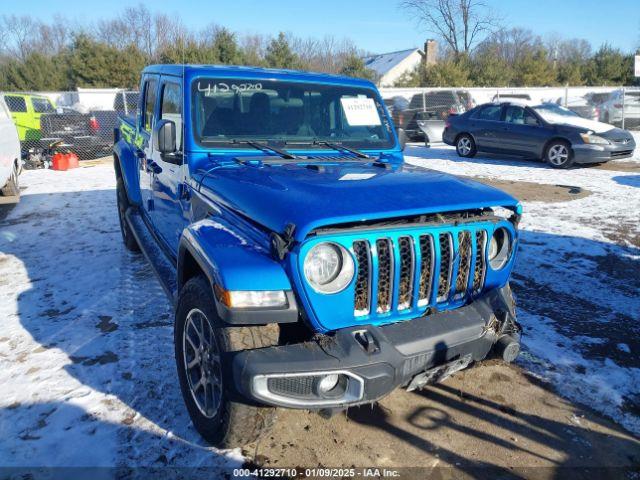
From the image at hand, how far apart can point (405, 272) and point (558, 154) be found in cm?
1072

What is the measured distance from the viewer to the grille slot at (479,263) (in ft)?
9.21

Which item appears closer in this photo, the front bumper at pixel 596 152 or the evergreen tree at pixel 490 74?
the front bumper at pixel 596 152

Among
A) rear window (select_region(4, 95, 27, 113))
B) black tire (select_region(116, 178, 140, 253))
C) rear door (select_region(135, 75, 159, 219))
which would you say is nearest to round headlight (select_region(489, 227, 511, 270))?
rear door (select_region(135, 75, 159, 219))

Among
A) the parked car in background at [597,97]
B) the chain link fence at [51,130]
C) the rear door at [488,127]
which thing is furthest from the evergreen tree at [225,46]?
the rear door at [488,127]

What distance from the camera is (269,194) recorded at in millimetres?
2695

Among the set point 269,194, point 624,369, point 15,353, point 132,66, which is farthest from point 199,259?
point 132,66

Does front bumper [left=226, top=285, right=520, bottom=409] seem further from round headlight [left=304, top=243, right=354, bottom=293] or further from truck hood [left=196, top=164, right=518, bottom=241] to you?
truck hood [left=196, top=164, right=518, bottom=241]

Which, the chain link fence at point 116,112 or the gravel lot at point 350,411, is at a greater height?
the chain link fence at point 116,112

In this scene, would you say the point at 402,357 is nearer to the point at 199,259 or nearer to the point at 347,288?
the point at 347,288

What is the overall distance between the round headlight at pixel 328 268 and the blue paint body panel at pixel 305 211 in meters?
0.04

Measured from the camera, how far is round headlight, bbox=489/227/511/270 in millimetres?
2977

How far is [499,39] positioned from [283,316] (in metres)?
55.2

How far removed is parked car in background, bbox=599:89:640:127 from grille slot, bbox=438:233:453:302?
1940cm

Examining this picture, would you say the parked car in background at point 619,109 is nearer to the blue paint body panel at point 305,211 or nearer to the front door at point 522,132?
the front door at point 522,132
